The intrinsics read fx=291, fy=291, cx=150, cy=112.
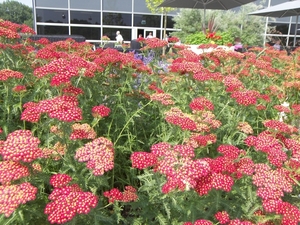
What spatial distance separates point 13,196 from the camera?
3.71ft

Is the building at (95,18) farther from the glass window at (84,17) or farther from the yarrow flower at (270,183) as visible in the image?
the yarrow flower at (270,183)

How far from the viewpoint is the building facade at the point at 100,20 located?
666 inches

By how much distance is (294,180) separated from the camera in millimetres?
1480

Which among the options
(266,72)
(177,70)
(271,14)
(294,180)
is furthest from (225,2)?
(294,180)

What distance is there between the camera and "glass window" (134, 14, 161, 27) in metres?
18.1

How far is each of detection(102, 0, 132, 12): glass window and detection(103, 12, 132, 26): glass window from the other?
315 millimetres

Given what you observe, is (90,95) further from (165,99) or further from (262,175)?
(262,175)

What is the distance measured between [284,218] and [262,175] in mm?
227

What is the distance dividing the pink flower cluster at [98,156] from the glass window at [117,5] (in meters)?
17.5

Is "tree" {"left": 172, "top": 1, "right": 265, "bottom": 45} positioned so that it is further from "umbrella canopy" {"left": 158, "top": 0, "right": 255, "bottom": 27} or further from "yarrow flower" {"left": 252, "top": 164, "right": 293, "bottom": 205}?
"yarrow flower" {"left": 252, "top": 164, "right": 293, "bottom": 205}

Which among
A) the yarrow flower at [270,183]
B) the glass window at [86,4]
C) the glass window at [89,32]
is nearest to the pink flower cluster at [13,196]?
the yarrow flower at [270,183]

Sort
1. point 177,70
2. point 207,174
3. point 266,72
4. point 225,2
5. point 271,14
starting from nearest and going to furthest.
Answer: point 207,174 < point 177,70 < point 266,72 < point 225,2 < point 271,14

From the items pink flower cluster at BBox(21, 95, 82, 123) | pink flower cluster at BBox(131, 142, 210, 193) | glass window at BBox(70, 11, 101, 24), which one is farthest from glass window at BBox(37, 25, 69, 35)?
pink flower cluster at BBox(131, 142, 210, 193)

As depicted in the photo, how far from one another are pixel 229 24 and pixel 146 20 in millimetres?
5084
